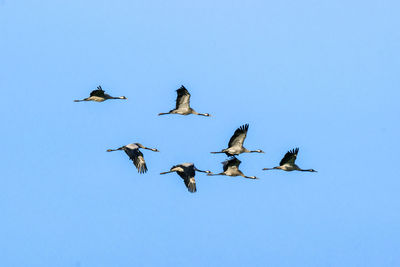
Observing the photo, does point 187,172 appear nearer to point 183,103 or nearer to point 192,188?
point 192,188

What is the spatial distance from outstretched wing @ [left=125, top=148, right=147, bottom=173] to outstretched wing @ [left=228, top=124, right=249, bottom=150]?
595 cm

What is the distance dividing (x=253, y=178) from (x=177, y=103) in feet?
23.1

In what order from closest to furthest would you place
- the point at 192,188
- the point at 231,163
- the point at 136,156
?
the point at 136,156 < the point at 192,188 < the point at 231,163

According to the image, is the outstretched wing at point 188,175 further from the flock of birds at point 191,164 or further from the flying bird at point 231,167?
the flying bird at point 231,167

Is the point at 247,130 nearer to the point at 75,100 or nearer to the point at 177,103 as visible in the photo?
the point at 177,103

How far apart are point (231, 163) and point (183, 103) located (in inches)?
188

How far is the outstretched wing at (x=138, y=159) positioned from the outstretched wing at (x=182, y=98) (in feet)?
16.8

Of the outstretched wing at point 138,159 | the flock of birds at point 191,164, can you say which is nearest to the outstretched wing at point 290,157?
the flock of birds at point 191,164

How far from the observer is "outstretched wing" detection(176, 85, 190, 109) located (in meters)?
63.9

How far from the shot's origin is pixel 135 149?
201 feet

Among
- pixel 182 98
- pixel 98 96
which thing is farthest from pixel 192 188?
pixel 98 96

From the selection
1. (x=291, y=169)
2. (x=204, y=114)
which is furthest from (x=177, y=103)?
(x=291, y=169)

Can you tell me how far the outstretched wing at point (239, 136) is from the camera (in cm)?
6228

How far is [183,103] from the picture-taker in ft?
213
